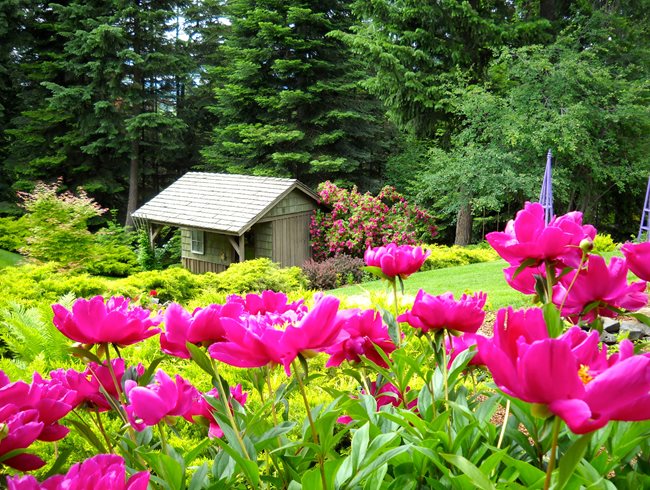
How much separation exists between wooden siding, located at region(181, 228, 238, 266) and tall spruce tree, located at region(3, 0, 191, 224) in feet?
16.0

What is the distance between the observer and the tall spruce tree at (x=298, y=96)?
1628 cm

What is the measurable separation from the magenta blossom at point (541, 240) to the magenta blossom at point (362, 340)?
0.31 metres

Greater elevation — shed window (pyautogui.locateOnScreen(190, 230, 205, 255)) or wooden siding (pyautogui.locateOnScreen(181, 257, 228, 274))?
shed window (pyautogui.locateOnScreen(190, 230, 205, 255))

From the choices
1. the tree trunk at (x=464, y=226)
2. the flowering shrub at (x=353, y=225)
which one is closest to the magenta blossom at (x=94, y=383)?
the flowering shrub at (x=353, y=225)

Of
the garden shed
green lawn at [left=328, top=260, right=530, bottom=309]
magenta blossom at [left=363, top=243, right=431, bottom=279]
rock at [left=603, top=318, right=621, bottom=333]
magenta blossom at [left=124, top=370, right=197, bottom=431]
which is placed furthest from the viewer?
the garden shed

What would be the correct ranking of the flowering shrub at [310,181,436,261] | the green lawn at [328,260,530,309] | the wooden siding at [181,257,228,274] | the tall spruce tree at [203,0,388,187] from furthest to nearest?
the tall spruce tree at [203,0,388,187] → the wooden siding at [181,257,228,274] → the flowering shrub at [310,181,436,261] → the green lawn at [328,260,530,309]

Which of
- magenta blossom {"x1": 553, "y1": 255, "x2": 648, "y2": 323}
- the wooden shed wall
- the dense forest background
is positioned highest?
the dense forest background

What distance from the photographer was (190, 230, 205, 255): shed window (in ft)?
44.9

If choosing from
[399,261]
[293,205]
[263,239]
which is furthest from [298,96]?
[399,261]

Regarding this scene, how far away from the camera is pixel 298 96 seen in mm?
16031

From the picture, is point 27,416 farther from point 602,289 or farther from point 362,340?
A: point 602,289

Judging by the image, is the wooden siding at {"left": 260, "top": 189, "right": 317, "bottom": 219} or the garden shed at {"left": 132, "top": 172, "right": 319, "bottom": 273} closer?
the garden shed at {"left": 132, "top": 172, "right": 319, "bottom": 273}

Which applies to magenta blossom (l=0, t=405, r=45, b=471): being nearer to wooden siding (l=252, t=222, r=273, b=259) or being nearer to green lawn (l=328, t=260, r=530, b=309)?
green lawn (l=328, t=260, r=530, b=309)

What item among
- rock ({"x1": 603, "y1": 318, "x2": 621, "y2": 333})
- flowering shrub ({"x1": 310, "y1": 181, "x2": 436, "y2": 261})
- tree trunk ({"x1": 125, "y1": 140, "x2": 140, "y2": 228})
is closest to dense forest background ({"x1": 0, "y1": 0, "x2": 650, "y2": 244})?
tree trunk ({"x1": 125, "y1": 140, "x2": 140, "y2": 228})
